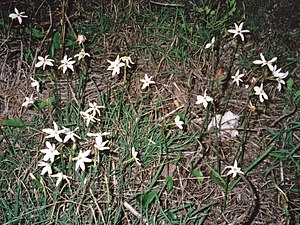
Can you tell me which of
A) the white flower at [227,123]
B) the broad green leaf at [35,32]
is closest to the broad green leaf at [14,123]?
the broad green leaf at [35,32]

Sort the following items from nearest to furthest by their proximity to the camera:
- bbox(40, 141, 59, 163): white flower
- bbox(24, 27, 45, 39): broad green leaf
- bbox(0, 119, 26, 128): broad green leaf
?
bbox(40, 141, 59, 163): white flower < bbox(0, 119, 26, 128): broad green leaf < bbox(24, 27, 45, 39): broad green leaf

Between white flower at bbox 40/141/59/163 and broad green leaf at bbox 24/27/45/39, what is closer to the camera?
white flower at bbox 40/141/59/163

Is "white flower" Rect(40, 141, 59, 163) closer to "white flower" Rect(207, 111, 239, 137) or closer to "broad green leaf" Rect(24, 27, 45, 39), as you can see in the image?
"white flower" Rect(207, 111, 239, 137)

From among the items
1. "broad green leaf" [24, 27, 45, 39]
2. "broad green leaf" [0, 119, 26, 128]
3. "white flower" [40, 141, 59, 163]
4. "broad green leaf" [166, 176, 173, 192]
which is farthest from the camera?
"broad green leaf" [24, 27, 45, 39]

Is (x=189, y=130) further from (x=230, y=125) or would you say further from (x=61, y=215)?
(x=61, y=215)

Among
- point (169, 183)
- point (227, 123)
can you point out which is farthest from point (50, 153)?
point (227, 123)

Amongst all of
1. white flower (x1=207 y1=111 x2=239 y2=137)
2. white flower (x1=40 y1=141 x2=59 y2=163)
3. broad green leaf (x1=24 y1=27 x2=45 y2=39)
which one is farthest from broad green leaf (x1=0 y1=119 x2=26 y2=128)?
white flower (x1=207 y1=111 x2=239 y2=137)

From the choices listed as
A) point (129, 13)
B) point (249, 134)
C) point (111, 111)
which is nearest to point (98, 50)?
point (129, 13)

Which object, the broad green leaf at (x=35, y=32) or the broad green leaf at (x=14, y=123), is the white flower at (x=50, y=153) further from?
the broad green leaf at (x=35, y=32)
